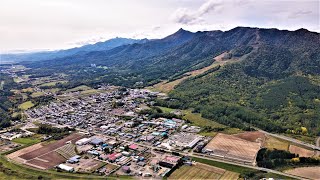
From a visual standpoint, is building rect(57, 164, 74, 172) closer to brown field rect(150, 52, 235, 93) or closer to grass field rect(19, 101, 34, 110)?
grass field rect(19, 101, 34, 110)

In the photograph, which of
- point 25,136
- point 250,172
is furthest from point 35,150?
point 250,172

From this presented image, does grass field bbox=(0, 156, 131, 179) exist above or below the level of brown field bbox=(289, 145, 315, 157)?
below

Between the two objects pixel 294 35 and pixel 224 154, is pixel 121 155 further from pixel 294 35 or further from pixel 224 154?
pixel 294 35

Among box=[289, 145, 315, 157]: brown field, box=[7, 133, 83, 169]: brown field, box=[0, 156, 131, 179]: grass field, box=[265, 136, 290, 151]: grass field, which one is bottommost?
box=[0, 156, 131, 179]: grass field

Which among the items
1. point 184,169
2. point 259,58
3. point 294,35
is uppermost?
point 294,35

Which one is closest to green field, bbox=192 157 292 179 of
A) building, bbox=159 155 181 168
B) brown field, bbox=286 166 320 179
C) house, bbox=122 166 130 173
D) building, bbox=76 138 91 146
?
brown field, bbox=286 166 320 179
